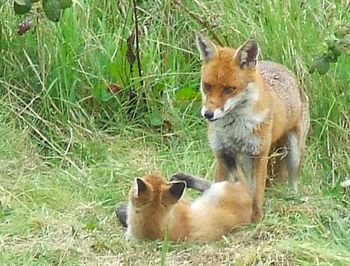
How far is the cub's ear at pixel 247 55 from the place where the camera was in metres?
5.01

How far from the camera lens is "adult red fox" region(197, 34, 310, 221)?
4969 millimetres

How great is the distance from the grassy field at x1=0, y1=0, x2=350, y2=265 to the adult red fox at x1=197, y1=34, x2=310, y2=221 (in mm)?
290

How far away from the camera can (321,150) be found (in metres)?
5.86

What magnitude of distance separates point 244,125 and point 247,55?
355mm

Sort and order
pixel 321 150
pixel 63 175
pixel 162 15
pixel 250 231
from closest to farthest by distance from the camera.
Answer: pixel 250 231
pixel 63 175
pixel 321 150
pixel 162 15

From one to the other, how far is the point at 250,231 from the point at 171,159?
106 cm

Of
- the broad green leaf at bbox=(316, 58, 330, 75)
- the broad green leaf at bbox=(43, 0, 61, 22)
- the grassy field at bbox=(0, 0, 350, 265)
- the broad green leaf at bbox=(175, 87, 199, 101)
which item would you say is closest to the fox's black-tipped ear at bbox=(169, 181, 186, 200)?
the grassy field at bbox=(0, 0, 350, 265)

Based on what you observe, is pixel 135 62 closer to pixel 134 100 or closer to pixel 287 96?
pixel 134 100

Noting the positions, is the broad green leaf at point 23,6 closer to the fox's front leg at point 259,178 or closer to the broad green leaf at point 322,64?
the fox's front leg at point 259,178

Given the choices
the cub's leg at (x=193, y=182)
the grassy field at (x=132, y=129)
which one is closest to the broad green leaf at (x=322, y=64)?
the grassy field at (x=132, y=129)

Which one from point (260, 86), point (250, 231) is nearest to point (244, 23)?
point (260, 86)

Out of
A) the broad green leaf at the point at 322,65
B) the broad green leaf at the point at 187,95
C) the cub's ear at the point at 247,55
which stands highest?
the cub's ear at the point at 247,55

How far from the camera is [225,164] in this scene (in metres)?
5.17

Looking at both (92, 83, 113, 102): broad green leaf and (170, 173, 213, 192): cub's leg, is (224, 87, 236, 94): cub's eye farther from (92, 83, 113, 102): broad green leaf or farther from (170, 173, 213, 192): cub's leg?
(92, 83, 113, 102): broad green leaf
